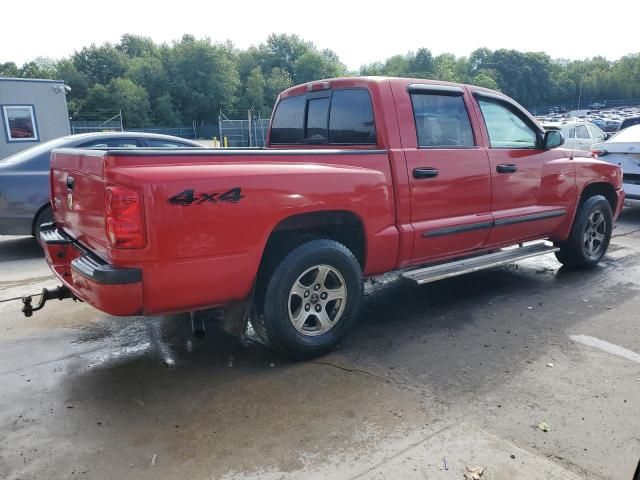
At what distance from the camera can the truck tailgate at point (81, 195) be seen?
294 cm

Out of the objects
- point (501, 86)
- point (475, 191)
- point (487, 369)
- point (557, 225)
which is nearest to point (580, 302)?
point (557, 225)

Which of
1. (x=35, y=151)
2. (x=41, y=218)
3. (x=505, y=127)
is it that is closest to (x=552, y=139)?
(x=505, y=127)

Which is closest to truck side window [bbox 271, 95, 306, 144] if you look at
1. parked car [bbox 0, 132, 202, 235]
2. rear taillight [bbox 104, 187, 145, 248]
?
rear taillight [bbox 104, 187, 145, 248]

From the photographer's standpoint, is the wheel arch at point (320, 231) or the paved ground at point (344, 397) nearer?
the paved ground at point (344, 397)

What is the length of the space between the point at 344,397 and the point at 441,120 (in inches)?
99.1

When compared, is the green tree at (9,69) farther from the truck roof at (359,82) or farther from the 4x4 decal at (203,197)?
the 4x4 decal at (203,197)

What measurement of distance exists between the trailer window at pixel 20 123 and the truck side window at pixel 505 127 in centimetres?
1821

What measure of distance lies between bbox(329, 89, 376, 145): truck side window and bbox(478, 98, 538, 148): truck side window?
1.29 meters

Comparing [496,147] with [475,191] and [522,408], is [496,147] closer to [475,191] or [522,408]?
A: [475,191]

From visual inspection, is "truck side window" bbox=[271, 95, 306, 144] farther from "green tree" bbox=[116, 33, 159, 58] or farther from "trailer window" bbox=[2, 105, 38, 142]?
"green tree" bbox=[116, 33, 159, 58]

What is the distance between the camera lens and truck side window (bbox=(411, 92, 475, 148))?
165 inches

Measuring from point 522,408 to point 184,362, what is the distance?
227cm

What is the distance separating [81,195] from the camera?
10.5ft

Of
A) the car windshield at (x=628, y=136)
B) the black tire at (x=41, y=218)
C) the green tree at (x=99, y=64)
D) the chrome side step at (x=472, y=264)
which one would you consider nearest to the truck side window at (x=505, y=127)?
the chrome side step at (x=472, y=264)
